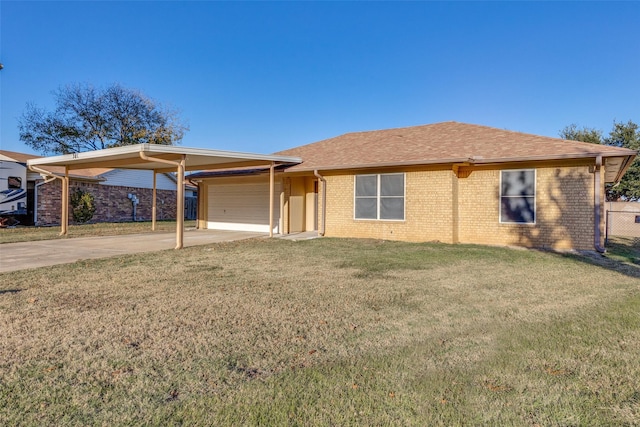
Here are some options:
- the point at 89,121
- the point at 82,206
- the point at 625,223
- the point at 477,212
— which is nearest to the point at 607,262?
the point at 477,212

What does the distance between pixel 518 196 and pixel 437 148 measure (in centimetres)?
285

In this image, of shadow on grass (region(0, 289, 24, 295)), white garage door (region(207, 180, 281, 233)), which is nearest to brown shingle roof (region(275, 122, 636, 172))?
white garage door (region(207, 180, 281, 233))

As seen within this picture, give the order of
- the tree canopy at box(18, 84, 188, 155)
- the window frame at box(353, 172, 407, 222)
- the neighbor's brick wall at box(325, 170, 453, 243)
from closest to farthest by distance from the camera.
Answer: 1. the neighbor's brick wall at box(325, 170, 453, 243)
2. the window frame at box(353, 172, 407, 222)
3. the tree canopy at box(18, 84, 188, 155)

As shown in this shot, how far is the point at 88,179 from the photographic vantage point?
68.6 ft

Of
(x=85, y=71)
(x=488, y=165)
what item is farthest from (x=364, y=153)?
(x=85, y=71)

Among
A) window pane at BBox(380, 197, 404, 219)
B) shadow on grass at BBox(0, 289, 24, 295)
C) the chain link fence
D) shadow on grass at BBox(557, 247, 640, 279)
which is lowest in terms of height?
shadow on grass at BBox(0, 289, 24, 295)

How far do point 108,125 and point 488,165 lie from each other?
102ft

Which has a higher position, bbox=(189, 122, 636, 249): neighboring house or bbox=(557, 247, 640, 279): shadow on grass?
bbox=(189, 122, 636, 249): neighboring house

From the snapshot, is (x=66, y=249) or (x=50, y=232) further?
(x=50, y=232)

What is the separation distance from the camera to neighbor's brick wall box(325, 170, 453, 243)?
1116 centimetres

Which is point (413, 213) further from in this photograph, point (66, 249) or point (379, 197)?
point (66, 249)

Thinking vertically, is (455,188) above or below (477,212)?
above

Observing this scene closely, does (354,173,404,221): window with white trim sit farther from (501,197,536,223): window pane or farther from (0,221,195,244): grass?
(0,221,195,244): grass

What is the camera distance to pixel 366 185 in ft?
41.2
